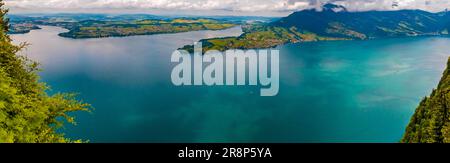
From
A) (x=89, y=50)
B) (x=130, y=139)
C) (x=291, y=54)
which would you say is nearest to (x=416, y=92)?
(x=130, y=139)

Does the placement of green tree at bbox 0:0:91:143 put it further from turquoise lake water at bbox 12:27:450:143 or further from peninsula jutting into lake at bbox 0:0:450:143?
turquoise lake water at bbox 12:27:450:143

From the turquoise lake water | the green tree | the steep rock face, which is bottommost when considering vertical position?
the turquoise lake water

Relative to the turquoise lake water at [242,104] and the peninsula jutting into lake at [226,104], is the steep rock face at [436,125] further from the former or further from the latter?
the turquoise lake water at [242,104]

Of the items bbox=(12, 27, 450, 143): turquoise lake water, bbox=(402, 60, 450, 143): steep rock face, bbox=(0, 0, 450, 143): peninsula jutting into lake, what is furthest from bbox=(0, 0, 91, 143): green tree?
bbox=(12, 27, 450, 143): turquoise lake water

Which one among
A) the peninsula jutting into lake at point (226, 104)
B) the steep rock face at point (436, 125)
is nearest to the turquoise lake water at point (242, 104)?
the peninsula jutting into lake at point (226, 104)

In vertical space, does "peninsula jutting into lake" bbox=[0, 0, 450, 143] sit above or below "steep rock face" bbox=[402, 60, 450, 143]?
below

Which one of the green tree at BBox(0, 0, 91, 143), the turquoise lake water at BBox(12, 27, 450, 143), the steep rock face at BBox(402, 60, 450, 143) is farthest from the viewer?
the turquoise lake water at BBox(12, 27, 450, 143)

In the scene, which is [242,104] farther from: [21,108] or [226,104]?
[21,108]

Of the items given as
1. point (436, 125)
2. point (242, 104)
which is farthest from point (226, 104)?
point (436, 125)
